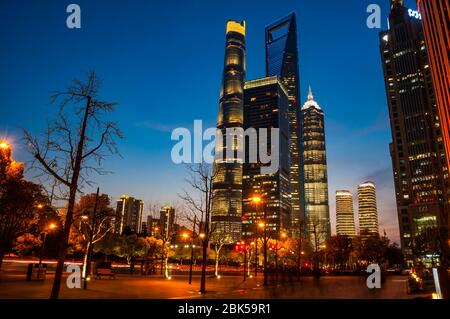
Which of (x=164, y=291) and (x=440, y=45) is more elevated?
(x=440, y=45)

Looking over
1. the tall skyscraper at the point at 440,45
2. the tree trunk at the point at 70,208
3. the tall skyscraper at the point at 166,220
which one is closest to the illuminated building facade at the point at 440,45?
the tall skyscraper at the point at 440,45

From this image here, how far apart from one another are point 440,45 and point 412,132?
401 ft

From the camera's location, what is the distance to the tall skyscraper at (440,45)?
5847 centimetres

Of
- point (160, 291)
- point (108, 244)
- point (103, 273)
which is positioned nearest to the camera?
point (160, 291)

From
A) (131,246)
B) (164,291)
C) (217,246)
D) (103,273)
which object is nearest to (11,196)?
(103,273)

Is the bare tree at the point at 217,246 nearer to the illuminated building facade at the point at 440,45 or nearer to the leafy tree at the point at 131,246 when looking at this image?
the leafy tree at the point at 131,246

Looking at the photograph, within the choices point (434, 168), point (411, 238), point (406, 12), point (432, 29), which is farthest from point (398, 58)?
point (432, 29)

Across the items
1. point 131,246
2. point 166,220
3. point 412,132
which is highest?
point 412,132

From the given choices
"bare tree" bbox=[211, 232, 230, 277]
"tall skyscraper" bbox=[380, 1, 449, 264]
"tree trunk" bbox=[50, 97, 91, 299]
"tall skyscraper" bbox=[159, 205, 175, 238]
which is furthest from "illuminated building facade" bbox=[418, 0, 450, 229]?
"tall skyscraper" bbox=[380, 1, 449, 264]

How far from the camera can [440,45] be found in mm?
61094

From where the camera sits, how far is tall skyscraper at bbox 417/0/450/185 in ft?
192

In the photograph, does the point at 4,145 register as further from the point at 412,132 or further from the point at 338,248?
the point at 412,132
